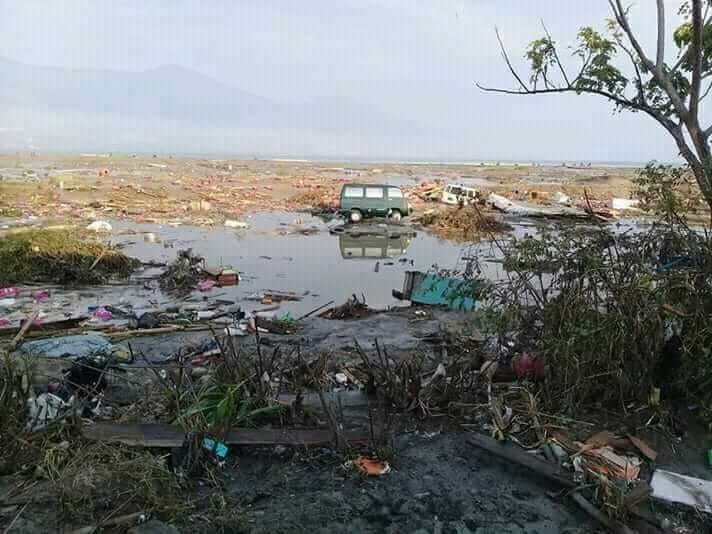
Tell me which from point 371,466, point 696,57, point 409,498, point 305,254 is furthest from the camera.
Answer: point 305,254

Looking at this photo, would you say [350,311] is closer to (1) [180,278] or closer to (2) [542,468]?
(1) [180,278]

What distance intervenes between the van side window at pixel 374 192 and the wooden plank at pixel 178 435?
19.1 meters

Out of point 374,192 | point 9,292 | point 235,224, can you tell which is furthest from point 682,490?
point 374,192

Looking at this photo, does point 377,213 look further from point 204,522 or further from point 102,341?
point 204,522

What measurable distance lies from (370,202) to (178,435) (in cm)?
1934

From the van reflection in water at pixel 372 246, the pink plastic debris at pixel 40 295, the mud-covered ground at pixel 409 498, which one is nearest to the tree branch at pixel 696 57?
the mud-covered ground at pixel 409 498

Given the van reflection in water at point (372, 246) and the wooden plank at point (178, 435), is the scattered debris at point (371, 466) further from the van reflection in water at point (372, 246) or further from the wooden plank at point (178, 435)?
the van reflection in water at point (372, 246)

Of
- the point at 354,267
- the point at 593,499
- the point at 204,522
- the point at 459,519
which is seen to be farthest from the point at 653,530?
the point at 354,267

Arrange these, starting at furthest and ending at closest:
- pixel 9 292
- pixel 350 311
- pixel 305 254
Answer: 1. pixel 305 254
2. pixel 9 292
3. pixel 350 311

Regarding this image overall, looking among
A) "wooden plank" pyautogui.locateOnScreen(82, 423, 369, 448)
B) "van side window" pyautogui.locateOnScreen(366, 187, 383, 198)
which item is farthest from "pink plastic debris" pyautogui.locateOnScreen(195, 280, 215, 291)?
"van side window" pyautogui.locateOnScreen(366, 187, 383, 198)

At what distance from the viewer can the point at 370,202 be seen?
23.2 m

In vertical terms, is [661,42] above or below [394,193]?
above

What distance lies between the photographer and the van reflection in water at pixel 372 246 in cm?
1659

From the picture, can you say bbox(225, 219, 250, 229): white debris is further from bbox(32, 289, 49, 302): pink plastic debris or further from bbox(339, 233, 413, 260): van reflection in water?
bbox(32, 289, 49, 302): pink plastic debris
